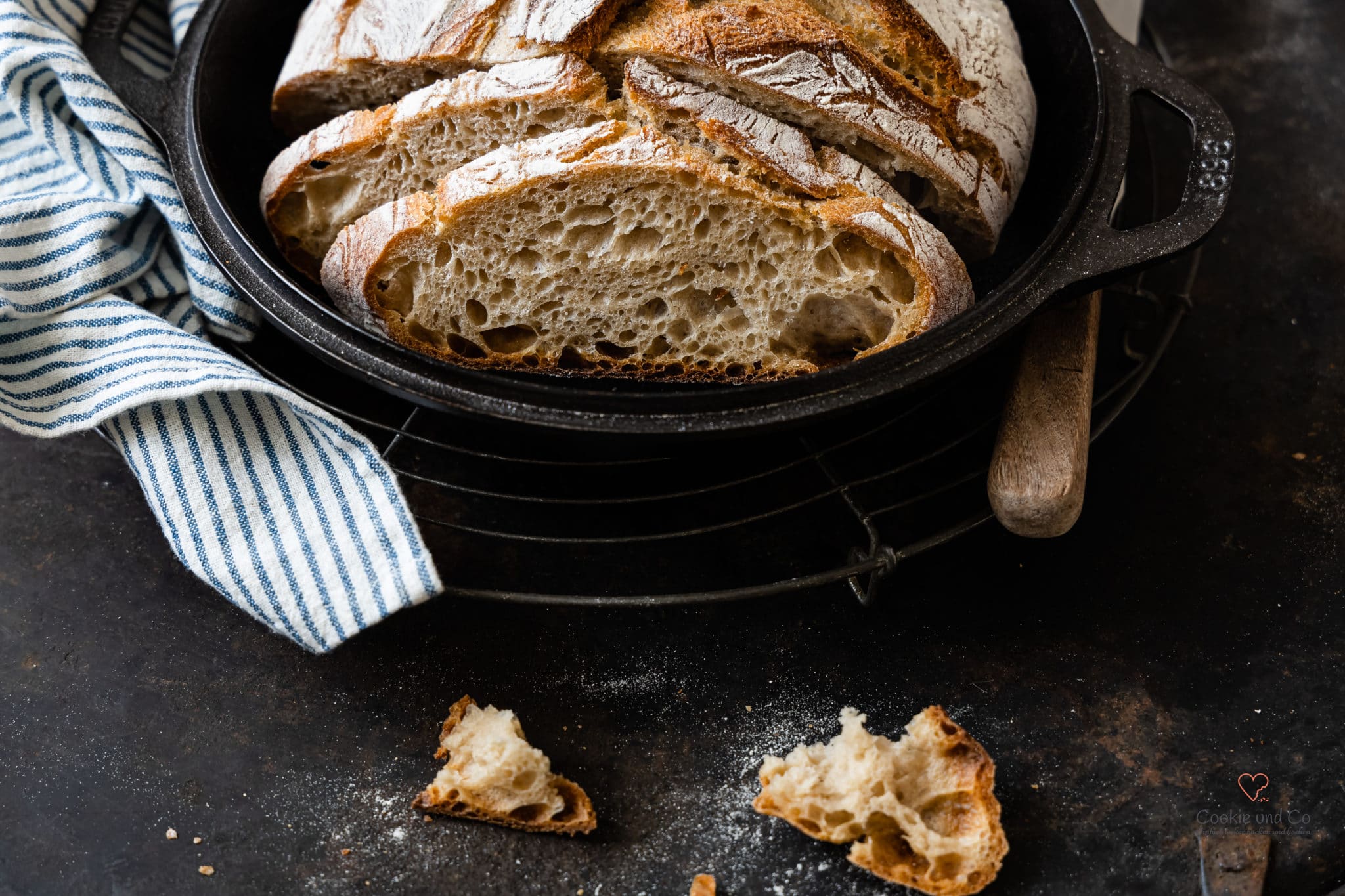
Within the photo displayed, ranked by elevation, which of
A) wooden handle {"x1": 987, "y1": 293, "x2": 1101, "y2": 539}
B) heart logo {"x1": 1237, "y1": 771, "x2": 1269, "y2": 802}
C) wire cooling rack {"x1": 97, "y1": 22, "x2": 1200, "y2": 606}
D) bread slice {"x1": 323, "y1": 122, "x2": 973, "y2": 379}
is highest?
bread slice {"x1": 323, "y1": 122, "x2": 973, "y2": 379}

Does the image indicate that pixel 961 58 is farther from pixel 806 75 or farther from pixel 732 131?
Result: pixel 732 131

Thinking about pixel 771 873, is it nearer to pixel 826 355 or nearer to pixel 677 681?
pixel 677 681

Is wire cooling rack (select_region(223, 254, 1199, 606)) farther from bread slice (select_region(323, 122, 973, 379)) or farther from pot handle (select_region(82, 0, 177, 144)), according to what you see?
pot handle (select_region(82, 0, 177, 144))

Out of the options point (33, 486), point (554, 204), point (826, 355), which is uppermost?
point (554, 204)

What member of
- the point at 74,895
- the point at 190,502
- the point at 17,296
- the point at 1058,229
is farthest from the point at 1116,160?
the point at 74,895

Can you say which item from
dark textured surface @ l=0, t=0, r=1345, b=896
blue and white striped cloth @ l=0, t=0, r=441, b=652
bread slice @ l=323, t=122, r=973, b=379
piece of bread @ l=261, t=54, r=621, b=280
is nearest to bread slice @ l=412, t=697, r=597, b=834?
dark textured surface @ l=0, t=0, r=1345, b=896

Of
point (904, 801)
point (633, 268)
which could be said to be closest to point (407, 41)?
point (633, 268)
